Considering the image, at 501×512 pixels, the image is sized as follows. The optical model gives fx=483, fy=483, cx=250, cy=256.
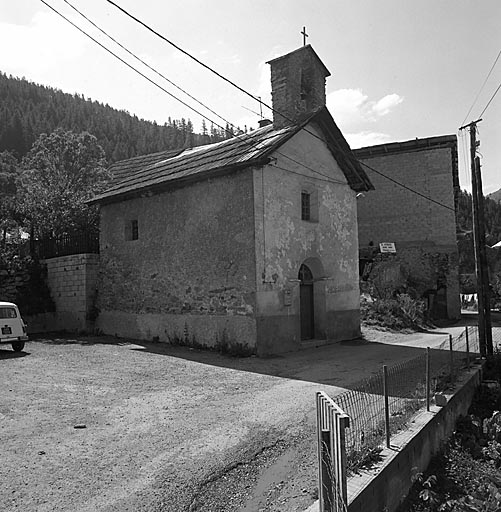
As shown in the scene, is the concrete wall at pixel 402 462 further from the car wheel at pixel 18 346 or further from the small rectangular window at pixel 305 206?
the car wheel at pixel 18 346

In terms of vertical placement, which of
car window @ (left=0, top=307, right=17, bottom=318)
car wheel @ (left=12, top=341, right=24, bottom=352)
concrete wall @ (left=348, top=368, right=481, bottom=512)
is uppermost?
car window @ (left=0, top=307, right=17, bottom=318)

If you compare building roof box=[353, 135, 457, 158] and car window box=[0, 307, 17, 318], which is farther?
building roof box=[353, 135, 457, 158]

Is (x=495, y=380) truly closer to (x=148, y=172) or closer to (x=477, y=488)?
(x=477, y=488)

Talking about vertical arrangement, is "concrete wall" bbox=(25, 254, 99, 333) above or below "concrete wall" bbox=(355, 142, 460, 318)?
below

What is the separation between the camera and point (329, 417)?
3.64 m

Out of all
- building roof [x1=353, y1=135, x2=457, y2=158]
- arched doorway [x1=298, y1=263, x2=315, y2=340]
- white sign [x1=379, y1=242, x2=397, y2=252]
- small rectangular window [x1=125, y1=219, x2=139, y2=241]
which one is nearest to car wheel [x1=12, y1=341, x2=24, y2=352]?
small rectangular window [x1=125, y1=219, x2=139, y2=241]

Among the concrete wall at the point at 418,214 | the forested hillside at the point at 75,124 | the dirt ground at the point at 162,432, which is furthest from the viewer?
the forested hillside at the point at 75,124

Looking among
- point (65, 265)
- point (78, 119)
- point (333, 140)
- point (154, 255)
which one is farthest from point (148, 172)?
point (78, 119)

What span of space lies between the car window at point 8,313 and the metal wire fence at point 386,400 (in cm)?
1015

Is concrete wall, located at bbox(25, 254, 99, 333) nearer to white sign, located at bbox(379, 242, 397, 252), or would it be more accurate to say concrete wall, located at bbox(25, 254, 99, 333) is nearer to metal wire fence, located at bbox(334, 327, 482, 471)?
metal wire fence, located at bbox(334, 327, 482, 471)

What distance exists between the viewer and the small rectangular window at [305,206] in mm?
15562

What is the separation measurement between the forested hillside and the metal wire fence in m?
65.3

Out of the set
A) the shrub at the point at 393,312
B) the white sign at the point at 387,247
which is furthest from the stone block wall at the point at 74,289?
the white sign at the point at 387,247

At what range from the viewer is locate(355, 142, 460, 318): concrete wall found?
26.8 meters
